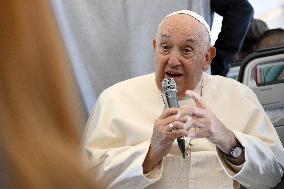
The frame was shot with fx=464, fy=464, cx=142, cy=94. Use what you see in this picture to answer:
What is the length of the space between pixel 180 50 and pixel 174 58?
67 millimetres

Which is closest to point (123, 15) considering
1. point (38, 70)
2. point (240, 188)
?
point (240, 188)

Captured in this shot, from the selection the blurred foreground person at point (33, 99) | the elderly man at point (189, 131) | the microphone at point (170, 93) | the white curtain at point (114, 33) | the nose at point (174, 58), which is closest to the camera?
the blurred foreground person at point (33, 99)

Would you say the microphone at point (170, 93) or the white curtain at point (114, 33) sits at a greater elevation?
the microphone at point (170, 93)

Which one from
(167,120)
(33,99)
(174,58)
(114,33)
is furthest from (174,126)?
(114,33)

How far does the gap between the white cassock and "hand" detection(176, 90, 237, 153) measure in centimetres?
10

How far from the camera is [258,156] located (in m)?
1.93

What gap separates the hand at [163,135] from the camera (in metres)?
1.60

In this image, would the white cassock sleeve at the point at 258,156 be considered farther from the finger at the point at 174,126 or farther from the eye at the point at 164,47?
the eye at the point at 164,47

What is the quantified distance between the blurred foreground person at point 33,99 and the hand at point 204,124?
1.08m

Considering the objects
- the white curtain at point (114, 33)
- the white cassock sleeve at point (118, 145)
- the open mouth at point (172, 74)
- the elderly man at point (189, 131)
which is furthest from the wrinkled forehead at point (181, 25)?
the white curtain at point (114, 33)

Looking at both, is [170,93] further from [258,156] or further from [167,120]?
[258,156]

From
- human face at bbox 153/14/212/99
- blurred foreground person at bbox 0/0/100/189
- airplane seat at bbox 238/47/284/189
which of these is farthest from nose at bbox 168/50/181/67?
blurred foreground person at bbox 0/0/100/189

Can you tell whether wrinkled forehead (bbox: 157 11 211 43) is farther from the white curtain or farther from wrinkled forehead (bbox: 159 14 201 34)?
the white curtain

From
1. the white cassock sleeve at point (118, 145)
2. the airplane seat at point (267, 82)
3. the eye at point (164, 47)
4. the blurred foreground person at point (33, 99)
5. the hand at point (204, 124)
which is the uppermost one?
the blurred foreground person at point (33, 99)
